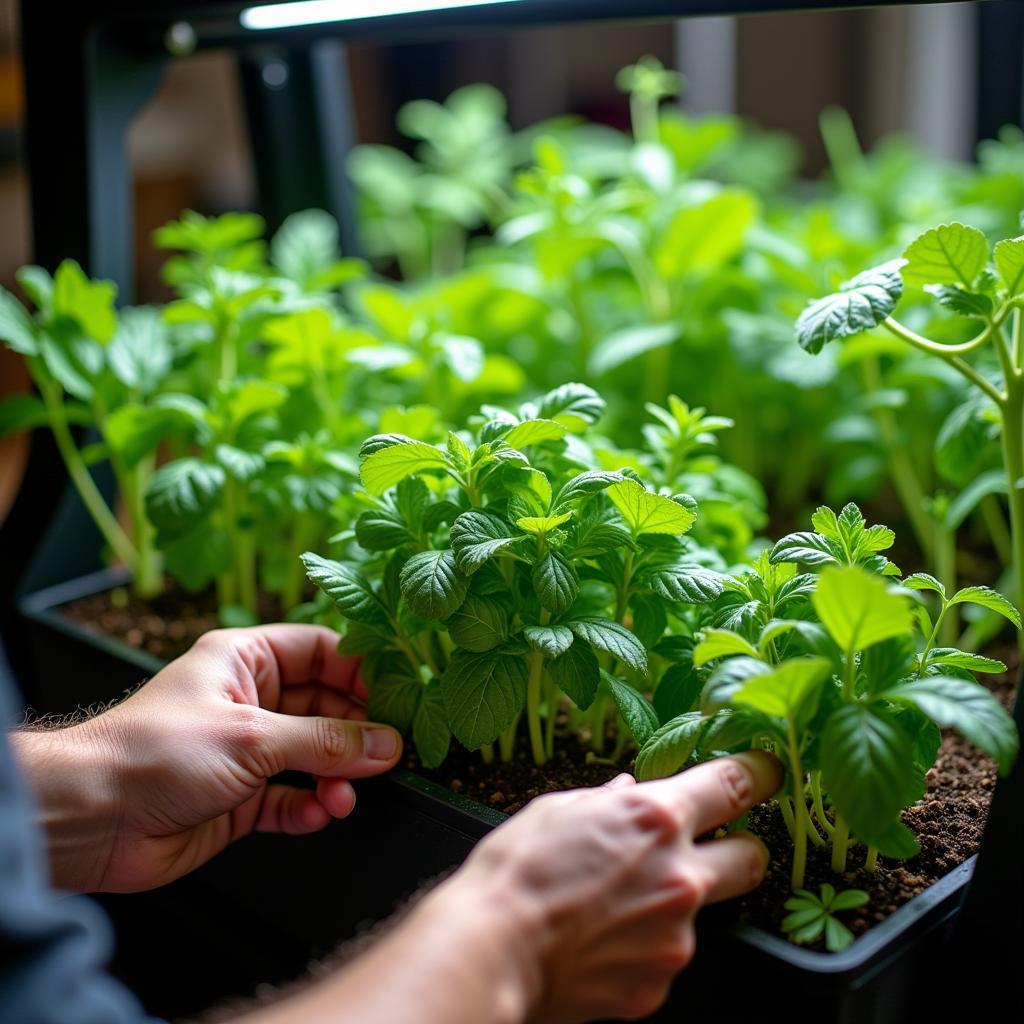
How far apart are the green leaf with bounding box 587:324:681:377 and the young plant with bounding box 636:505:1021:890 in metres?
0.44

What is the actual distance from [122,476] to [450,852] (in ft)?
1.91

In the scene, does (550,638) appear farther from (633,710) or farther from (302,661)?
(302,661)

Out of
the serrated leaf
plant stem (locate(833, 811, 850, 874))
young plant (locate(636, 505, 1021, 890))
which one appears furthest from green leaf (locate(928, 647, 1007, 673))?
the serrated leaf

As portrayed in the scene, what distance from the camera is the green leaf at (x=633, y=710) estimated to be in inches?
29.1

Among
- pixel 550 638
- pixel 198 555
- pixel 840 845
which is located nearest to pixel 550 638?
pixel 550 638

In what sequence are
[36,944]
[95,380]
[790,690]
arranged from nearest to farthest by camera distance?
[36,944] < [790,690] < [95,380]

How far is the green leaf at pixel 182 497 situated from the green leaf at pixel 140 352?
0.16 m

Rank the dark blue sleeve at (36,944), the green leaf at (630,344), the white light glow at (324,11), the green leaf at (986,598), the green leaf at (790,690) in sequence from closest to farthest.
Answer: the dark blue sleeve at (36,944) → the green leaf at (790,690) → the green leaf at (986,598) → the white light glow at (324,11) → the green leaf at (630,344)

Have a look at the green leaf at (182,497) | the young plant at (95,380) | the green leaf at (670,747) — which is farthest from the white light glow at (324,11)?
the green leaf at (670,747)

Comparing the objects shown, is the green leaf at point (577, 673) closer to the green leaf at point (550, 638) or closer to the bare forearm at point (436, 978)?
the green leaf at point (550, 638)

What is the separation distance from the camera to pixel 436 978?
54 centimetres

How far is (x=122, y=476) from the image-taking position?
3.83ft

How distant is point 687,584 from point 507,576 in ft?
0.39

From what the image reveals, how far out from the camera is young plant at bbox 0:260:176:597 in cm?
108
